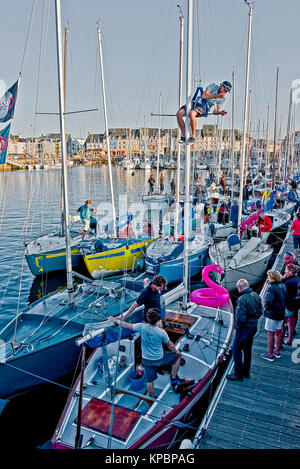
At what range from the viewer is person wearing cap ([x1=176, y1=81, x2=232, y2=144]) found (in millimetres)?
7273

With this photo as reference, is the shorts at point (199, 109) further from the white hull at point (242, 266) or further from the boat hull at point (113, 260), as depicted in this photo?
the boat hull at point (113, 260)

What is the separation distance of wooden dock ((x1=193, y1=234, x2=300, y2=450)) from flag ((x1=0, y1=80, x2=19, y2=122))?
712 cm

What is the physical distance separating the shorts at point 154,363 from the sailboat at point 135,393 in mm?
327

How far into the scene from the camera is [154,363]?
5.30 meters

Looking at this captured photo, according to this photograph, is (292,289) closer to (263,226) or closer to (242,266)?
(242,266)

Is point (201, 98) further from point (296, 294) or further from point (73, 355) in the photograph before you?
point (73, 355)

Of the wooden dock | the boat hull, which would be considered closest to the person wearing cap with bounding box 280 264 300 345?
the wooden dock

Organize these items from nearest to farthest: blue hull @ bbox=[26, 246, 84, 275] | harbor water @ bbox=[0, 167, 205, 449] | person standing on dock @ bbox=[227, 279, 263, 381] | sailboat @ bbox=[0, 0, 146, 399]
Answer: person standing on dock @ bbox=[227, 279, 263, 381] < harbor water @ bbox=[0, 167, 205, 449] < sailboat @ bbox=[0, 0, 146, 399] < blue hull @ bbox=[26, 246, 84, 275]

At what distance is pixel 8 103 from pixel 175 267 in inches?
342

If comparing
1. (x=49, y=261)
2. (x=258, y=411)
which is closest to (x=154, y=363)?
(x=258, y=411)

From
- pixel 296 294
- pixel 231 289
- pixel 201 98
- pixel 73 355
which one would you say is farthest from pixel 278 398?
pixel 231 289

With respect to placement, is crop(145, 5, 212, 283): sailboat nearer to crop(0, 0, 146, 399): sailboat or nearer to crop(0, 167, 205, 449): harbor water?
crop(0, 0, 146, 399): sailboat

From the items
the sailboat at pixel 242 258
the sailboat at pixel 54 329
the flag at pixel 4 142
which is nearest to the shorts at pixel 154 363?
the sailboat at pixel 54 329
